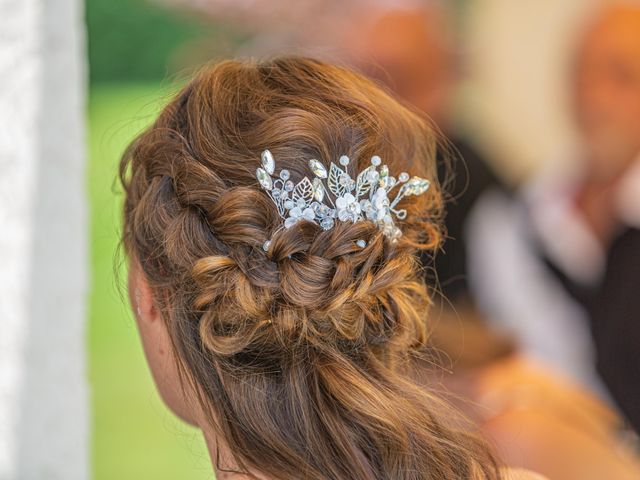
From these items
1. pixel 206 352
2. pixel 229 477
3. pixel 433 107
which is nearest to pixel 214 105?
pixel 206 352

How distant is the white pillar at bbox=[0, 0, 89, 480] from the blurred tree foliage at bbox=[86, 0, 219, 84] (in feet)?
2.91

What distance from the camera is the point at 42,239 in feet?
3.76

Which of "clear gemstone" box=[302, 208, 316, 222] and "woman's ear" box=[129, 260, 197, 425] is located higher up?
"clear gemstone" box=[302, 208, 316, 222]

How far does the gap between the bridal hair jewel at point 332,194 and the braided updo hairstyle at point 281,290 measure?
1 centimetres

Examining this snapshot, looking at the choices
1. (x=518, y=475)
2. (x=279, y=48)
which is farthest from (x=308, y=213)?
(x=279, y=48)

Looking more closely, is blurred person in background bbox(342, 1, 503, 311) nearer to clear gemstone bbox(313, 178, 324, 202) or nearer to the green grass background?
the green grass background

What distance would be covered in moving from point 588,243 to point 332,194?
1566 mm

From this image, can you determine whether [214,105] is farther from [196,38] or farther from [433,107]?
[433,107]

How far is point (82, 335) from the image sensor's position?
1.23 meters

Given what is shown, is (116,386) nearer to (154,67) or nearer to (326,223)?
(154,67)

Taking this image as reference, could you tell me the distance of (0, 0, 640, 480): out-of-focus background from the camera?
207 cm

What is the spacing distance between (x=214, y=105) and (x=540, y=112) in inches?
64.6

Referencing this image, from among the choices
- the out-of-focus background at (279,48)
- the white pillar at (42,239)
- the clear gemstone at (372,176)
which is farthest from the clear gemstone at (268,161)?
the out-of-focus background at (279,48)

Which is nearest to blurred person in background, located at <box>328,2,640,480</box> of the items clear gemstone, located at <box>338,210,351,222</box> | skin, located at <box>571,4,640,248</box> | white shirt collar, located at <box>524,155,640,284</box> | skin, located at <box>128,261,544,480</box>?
white shirt collar, located at <box>524,155,640,284</box>
